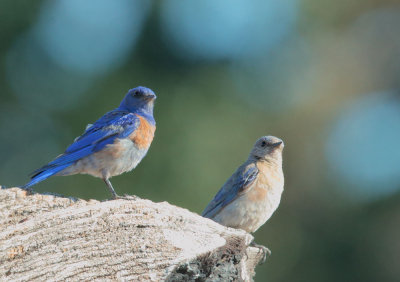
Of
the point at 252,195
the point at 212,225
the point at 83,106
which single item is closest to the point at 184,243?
the point at 212,225

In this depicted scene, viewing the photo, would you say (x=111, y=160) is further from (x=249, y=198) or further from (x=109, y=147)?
(x=249, y=198)

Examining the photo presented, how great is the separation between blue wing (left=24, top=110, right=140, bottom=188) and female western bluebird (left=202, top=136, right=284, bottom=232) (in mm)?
1285

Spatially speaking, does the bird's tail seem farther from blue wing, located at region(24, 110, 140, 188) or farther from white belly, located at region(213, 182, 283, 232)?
white belly, located at region(213, 182, 283, 232)

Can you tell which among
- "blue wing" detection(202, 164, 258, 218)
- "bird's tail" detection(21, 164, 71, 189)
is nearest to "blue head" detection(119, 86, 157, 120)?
"blue wing" detection(202, 164, 258, 218)

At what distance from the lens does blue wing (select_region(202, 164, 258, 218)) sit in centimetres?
847

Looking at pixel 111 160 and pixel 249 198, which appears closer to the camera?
pixel 111 160

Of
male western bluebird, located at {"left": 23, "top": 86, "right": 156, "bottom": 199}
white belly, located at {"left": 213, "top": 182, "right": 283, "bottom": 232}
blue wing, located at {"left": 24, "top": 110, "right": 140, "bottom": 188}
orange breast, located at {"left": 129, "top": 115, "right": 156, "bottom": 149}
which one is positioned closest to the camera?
blue wing, located at {"left": 24, "top": 110, "right": 140, "bottom": 188}

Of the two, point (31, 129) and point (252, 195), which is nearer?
point (252, 195)

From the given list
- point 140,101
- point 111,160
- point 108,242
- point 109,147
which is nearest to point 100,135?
point 109,147

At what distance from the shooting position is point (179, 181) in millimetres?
13000

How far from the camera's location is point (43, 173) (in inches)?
260

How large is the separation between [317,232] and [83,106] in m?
5.22

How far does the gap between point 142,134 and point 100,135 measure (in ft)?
1.32

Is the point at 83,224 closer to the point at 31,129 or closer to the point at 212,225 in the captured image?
the point at 212,225
